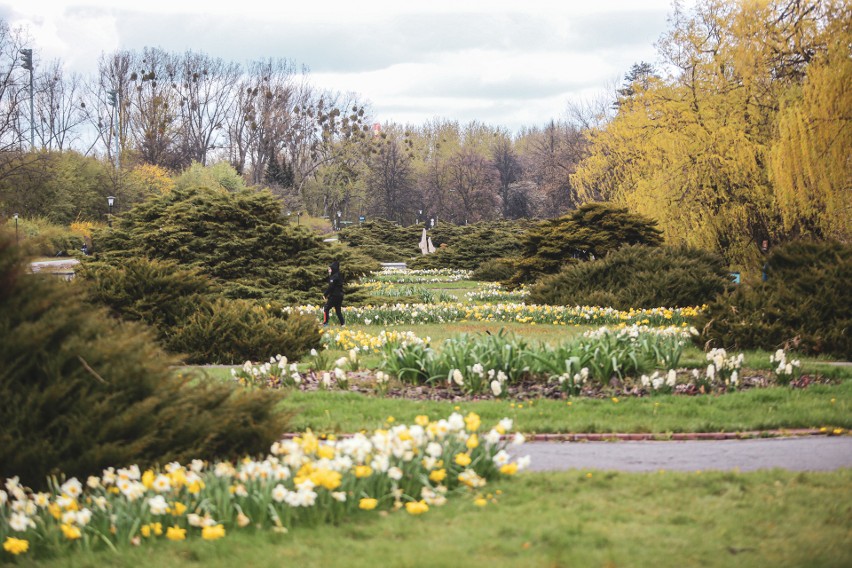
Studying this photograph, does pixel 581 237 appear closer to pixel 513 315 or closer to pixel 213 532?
pixel 513 315

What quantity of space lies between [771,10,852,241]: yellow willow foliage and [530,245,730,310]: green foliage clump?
2653mm

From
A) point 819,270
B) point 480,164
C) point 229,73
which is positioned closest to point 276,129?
point 229,73

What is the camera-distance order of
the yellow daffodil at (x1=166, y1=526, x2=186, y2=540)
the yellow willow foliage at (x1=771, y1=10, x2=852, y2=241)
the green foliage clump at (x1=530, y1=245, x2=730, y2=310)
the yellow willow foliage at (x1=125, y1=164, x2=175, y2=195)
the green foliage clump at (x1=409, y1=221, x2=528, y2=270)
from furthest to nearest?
the yellow willow foliage at (x1=125, y1=164, x2=175, y2=195), the green foliage clump at (x1=409, y1=221, x2=528, y2=270), the green foliage clump at (x1=530, y1=245, x2=730, y2=310), the yellow willow foliage at (x1=771, y1=10, x2=852, y2=241), the yellow daffodil at (x1=166, y1=526, x2=186, y2=540)

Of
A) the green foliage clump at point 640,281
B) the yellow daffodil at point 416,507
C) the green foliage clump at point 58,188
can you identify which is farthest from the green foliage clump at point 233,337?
the green foliage clump at point 58,188

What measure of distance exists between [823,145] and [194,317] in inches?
571

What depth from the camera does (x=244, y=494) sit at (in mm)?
4746

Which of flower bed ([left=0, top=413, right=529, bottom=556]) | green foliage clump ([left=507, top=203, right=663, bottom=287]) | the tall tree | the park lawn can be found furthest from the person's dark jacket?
the tall tree

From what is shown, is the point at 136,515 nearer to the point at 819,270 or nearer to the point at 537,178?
the point at 819,270

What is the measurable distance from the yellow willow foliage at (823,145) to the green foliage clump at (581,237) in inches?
240

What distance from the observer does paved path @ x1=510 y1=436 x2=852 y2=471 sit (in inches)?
248

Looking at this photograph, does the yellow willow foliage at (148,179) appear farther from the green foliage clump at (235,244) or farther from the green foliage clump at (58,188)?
the green foliage clump at (235,244)

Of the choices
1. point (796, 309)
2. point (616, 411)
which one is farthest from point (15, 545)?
point (796, 309)

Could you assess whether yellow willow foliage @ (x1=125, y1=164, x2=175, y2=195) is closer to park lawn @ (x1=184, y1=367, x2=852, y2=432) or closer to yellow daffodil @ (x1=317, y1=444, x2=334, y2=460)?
park lawn @ (x1=184, y1=367, x2=852, y2=432)

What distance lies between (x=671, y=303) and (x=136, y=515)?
17249 millimetres
